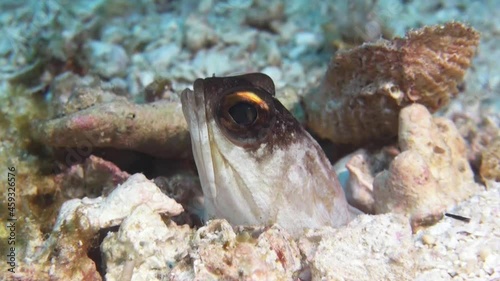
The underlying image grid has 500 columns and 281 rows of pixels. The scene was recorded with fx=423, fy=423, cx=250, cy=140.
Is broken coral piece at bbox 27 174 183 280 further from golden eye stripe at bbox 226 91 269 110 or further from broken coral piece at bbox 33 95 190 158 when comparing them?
golden eye stripe at bbox 226 91 269 110

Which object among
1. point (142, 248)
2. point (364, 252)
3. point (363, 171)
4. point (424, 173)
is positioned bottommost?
point (364, 252)

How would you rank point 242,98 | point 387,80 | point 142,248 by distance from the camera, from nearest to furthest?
point 142,248 → point 242,98 → point 387,80

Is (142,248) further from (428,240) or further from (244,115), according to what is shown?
(428,240)

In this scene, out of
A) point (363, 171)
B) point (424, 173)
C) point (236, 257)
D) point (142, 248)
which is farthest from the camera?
point (363, 171)


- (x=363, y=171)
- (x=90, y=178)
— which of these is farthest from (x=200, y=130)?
(x=363, y=171)

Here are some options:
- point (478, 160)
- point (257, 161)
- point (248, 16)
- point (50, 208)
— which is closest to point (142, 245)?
point (257, 161)

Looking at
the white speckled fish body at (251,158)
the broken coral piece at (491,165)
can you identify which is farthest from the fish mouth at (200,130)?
the broken coral piece at (491,165)

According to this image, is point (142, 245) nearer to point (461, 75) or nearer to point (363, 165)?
point (363, 165)

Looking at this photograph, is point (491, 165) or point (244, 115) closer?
point (244, 115)
